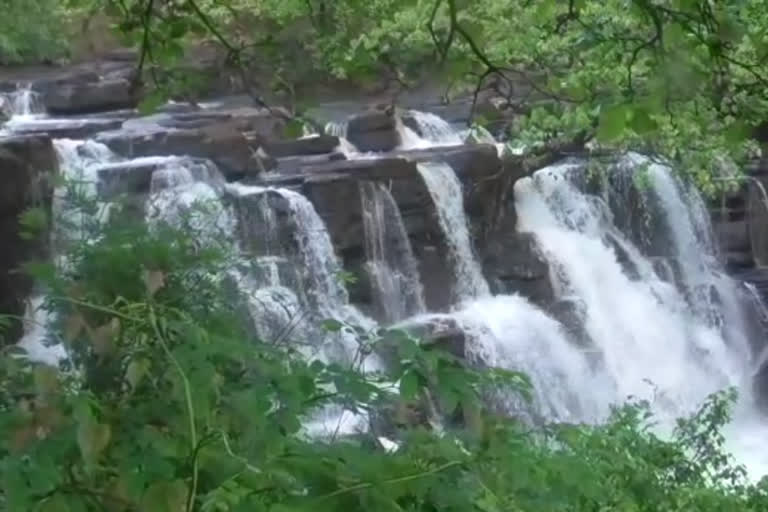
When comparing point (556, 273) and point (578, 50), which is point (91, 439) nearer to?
point (578, 50)

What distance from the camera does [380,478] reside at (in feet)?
6.29

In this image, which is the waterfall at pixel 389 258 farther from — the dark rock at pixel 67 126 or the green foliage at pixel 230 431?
the green foliage at pixel 230 431

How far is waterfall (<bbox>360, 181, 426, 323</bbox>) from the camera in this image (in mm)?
12008

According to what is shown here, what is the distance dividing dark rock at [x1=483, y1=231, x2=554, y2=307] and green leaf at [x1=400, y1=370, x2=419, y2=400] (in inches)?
413

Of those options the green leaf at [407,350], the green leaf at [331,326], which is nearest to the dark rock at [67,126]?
the green leaf at [331,326]

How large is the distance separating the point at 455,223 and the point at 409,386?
10769 millimetres

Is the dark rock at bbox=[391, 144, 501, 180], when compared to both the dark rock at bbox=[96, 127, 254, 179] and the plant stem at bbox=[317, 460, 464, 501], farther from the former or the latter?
the plant stem at bbox=[317, 460, 464, 501]

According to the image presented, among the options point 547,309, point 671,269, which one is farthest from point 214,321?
point 671,269

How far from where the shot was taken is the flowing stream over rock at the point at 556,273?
37.4 ft

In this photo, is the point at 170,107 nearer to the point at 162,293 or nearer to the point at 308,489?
the point at 162,293

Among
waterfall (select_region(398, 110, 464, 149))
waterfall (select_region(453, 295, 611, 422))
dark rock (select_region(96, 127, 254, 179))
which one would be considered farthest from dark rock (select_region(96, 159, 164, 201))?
waterfall (select_region(398, 110, 464, 149))

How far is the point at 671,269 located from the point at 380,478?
1260 centimetres

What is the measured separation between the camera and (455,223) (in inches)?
510

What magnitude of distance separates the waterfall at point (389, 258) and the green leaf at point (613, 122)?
9775 millimetres
